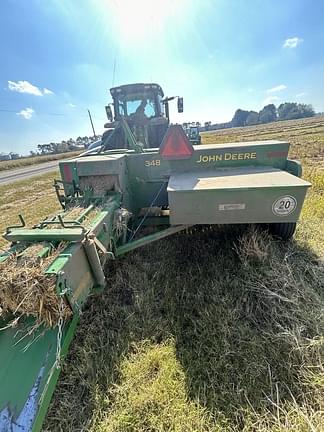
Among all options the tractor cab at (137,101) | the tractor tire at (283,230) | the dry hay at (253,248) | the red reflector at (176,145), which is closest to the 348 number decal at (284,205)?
the dry hay at (253,248)

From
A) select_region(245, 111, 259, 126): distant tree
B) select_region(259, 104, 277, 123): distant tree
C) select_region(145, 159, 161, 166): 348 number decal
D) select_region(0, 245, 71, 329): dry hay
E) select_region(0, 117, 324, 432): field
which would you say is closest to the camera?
select_region(0, 245, 71, 329): dry hay

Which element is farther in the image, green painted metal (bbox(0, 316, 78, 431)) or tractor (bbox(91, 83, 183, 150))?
tractor (bbox(91, 83, 183, 150))

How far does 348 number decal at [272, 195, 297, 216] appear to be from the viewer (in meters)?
1.98

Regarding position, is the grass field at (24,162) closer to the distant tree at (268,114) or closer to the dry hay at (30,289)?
the dry hay at (30,289)

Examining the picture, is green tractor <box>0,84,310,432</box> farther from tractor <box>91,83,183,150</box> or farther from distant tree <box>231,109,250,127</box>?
distant tree <box>231,109,250,127</box>

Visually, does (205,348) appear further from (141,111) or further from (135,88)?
(135,88)

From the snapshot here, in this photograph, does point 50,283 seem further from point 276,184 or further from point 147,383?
point 276,184

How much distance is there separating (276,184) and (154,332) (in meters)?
1.65

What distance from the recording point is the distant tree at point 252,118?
87.9m

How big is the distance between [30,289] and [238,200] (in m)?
1.64

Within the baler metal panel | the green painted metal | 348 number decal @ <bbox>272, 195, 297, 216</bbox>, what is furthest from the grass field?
348 number decal @ <bbox>272, 195, 297, 216</bbox>

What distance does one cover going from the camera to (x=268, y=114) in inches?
3354

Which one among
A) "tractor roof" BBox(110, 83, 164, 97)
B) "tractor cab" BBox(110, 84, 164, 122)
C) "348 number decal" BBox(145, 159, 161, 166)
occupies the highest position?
"tractor roof" BBox(110, 83, 164, 97)

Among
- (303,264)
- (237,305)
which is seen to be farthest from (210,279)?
(303,264)
